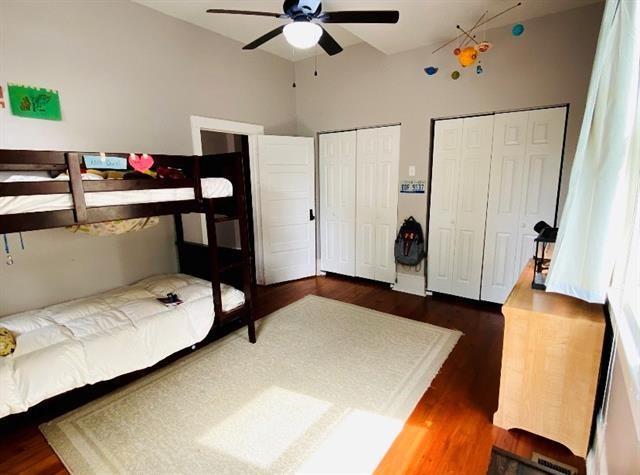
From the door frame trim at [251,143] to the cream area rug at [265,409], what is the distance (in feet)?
4.83

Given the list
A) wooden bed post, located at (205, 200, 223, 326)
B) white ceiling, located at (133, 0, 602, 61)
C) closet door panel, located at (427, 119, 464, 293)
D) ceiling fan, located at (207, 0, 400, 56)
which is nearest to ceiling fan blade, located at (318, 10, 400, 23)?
ceiling fan, located at (207, 0, 400, 56)

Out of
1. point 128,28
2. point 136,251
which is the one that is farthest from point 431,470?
point 128,28

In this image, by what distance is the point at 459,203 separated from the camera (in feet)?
11.6

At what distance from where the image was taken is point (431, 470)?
1.56m

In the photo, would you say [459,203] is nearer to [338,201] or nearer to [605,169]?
[338,201]

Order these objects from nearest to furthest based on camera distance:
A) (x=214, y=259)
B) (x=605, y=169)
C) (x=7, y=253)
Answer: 1. (x=605, y=169)
2. (x=7, y=253)
3. (x=214, y=259)

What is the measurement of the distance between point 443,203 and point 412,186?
0.41 metres

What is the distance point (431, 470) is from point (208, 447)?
117 cm

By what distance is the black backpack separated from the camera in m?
3.77

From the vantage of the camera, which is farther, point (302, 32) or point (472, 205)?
point (472, 205)

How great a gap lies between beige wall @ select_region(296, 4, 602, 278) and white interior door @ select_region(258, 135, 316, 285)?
1.96 feet

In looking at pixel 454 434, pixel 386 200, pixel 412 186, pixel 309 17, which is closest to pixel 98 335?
pixel 454 434

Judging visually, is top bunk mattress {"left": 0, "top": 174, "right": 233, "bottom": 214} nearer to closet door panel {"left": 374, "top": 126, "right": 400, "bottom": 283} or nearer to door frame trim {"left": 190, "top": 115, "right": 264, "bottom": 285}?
door frame trim {"left": 190, "top": 115, "right": 264, "bottom": 285}

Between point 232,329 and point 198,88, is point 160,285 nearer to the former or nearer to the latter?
point 232,329
